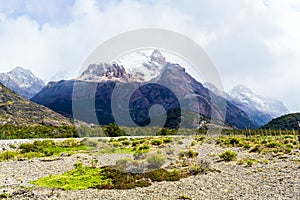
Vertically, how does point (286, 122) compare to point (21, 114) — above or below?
above

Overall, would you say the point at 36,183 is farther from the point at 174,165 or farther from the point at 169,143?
the point at 169,143

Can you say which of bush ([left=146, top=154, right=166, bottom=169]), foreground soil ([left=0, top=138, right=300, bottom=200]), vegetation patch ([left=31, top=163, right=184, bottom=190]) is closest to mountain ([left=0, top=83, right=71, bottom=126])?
bush ([left=146, top=154, right=166, bottom=169])

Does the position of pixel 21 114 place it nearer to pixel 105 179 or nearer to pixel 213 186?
pixel 105 179

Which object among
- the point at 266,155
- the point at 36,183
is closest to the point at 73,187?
the point at 36,183

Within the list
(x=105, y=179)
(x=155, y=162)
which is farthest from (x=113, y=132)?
(x=105, y=179)

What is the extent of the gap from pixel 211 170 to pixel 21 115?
114 metres

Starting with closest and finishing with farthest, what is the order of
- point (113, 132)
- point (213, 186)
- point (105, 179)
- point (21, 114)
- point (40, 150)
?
1. point (213, 186)
2. point (105, 179)
3. point (40, 150)
4. point (113, 132)
5. point (21, 114)

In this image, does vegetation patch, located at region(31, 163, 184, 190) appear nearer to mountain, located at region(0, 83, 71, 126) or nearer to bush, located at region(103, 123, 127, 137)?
bush, located at region(103, 123, 127, 137)

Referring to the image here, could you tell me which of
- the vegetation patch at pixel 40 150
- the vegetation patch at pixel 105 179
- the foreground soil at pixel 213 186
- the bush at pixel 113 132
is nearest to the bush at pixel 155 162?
the vegetation patch at pixel 105 179

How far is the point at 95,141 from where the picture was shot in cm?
4828

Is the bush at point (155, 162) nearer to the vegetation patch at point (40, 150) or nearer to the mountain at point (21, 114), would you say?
the vegetation patch at point (40, 150)

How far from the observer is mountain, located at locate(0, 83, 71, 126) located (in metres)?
114

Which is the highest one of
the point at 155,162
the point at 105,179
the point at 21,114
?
the point at 21,114

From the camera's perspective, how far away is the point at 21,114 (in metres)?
123
